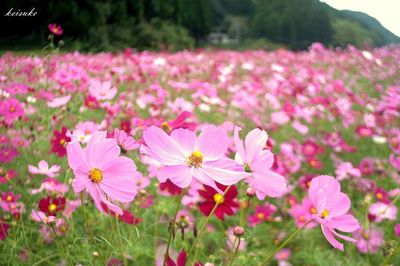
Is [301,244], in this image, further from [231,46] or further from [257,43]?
[231,46]

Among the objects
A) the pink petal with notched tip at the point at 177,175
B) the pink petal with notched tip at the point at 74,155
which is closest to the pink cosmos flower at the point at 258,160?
the pink petal with notched tip at the point at 177,175

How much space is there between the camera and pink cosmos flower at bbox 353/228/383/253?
4.24ft

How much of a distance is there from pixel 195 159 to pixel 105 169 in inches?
4.7

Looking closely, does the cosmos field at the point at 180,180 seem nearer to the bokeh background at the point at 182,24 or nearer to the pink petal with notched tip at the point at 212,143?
the pink petal with notched tip at the point at 212,143

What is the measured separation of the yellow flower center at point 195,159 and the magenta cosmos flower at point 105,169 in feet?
0.25

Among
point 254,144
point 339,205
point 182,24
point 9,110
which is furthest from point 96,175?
point 182,24

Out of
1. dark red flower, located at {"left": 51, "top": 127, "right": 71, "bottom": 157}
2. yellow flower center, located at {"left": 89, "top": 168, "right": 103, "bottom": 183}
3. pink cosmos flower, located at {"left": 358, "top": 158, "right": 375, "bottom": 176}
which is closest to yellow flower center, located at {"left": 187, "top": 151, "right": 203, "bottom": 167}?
yellow flower center, located at {"left": 89, "top": 168, "right": 103, "bottom": 183}

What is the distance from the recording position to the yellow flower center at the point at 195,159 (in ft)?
1.69

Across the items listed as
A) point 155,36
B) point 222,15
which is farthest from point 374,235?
point 222,15

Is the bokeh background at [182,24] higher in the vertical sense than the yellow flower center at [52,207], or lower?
lower

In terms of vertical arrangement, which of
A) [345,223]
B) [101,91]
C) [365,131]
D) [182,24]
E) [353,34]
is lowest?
[182,24]

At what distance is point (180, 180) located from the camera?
481 millimetres

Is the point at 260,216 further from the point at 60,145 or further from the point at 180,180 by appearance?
the point at 180,180

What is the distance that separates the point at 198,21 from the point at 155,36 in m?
6.46
